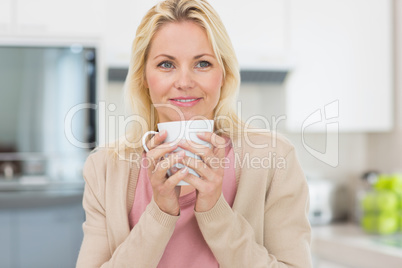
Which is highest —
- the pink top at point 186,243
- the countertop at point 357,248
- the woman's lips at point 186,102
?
the woman's lips at point 186,102

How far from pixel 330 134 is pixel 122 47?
4.64 feet

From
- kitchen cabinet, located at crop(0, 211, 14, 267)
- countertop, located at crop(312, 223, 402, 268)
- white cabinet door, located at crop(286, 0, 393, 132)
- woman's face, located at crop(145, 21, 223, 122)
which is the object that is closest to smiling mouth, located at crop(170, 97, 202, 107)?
woman's face, located at crop(145, 21, 223, 122)

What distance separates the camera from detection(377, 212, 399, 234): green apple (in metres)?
2.25

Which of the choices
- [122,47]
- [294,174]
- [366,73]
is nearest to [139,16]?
[122,47]

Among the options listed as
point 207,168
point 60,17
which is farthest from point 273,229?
point 60,17

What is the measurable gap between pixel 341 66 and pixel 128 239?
6.17ft

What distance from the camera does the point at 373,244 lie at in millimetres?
2053

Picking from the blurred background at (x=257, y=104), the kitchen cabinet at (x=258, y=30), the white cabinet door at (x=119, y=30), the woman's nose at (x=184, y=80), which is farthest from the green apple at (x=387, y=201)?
the woman's nose at (x=184, y=80)

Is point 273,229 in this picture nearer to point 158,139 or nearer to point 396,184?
point 158,139

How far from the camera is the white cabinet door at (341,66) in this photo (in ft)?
7.55

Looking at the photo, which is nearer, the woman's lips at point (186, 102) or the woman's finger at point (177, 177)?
the woman's finger at point (177, 177)

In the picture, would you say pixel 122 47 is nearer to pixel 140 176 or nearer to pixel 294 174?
pixel 140 176

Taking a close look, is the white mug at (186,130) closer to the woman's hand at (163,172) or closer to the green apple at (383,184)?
→ the woman's hand at (163,172)

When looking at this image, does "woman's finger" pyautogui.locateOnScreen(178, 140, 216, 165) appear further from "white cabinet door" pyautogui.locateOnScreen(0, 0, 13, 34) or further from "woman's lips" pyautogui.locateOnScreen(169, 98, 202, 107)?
"white cabinet door" pyautogui.locateOnScreen(0, 0, 13, 34)
